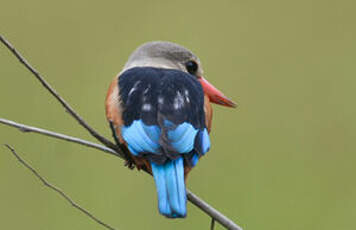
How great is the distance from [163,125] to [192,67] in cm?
98

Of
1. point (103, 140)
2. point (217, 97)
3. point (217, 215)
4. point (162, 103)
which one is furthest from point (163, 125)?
point (217, 97)

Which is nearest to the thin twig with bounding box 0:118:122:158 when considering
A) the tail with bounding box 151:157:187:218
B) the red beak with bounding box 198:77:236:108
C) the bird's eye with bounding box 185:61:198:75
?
the tail with bounding box 151:157:187:218

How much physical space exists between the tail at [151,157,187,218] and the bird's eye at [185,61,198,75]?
1.07m

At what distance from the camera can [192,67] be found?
156 inches

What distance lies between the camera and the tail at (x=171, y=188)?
2781 mm

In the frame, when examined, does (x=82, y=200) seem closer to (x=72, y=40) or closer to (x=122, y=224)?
(x=122, y=224)

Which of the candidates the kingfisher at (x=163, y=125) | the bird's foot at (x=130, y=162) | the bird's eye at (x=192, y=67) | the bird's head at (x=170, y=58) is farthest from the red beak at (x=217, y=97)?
the bird's foot at (x=130, y=162)

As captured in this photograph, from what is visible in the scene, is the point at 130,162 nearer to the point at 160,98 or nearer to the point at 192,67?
the point at 160,98

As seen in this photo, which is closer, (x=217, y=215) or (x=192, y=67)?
(x=217, y=215)

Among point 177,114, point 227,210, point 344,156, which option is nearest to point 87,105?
point 227,210

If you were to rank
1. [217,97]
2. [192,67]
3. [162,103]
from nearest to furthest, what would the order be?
1. [162,103]
2. [217,97]
3. [192,67]

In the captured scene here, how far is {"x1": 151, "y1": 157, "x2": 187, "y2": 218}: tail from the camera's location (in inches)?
109

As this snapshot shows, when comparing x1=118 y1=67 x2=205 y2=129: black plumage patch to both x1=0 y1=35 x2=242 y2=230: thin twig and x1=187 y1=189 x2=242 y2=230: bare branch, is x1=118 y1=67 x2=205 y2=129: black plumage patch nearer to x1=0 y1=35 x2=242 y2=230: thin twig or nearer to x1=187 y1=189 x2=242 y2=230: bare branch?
x1=0 y1=35 x2=242 y2=230: thin twig

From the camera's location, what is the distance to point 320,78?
5.91m
